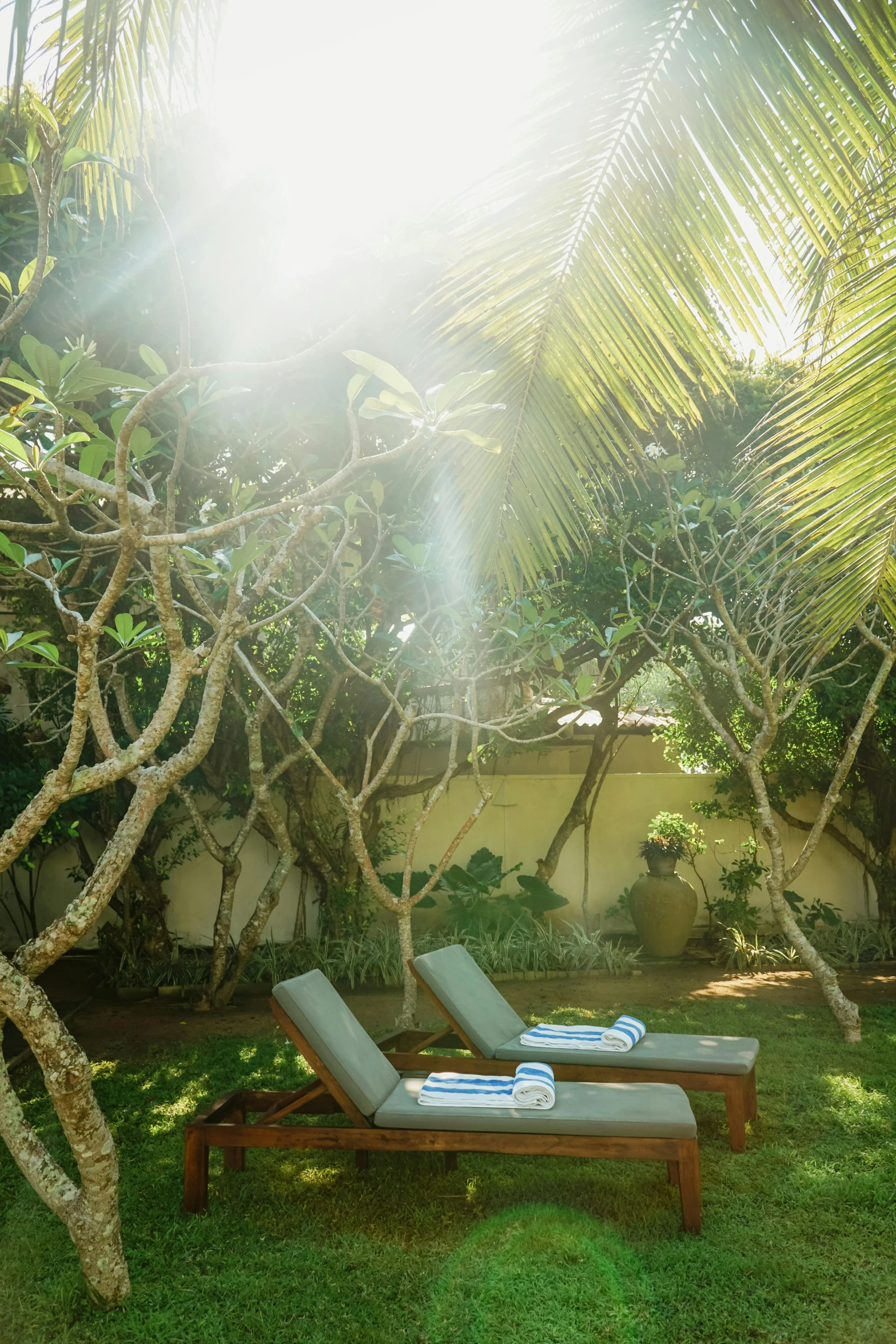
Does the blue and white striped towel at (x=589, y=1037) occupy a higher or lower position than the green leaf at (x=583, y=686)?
lower

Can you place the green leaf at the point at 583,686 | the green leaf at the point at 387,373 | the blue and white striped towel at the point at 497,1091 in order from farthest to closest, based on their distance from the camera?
the green leaf at the point at 583,686
the blue and white striped towel at the point at 497,1091
the green leaf at the point at 387,373

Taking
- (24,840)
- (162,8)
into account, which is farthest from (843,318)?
(24,840)

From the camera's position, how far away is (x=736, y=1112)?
4.23 meters

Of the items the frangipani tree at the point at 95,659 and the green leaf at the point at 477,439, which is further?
the frangipani tree at the point at 95,659

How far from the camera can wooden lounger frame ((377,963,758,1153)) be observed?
4.23 meters

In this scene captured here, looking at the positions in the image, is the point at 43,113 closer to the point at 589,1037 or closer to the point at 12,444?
the point at 12,444

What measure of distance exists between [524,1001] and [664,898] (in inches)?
82.1

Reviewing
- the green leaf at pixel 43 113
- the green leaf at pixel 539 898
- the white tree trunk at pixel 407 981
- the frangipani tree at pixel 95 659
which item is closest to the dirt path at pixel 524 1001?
the white tree trunk at pixel 407 981

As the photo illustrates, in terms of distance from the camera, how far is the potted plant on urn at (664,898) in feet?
28.7

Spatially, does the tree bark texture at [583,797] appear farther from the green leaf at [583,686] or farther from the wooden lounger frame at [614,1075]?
the wooden lounger frame at [614,1075]

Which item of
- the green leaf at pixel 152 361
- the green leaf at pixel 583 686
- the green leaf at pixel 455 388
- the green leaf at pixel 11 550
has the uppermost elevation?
the green leaf at pixel 152 361

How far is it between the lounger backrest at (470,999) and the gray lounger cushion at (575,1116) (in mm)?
775

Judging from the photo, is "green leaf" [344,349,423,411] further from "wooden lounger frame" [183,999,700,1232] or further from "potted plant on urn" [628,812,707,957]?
"potted plant on urn" [628,812,707,957]

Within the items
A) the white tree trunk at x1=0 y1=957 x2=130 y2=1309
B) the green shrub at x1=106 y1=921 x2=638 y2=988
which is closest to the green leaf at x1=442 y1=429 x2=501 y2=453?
the white tree trunk at x1=0 y1=957 x2=130 y2=1309
